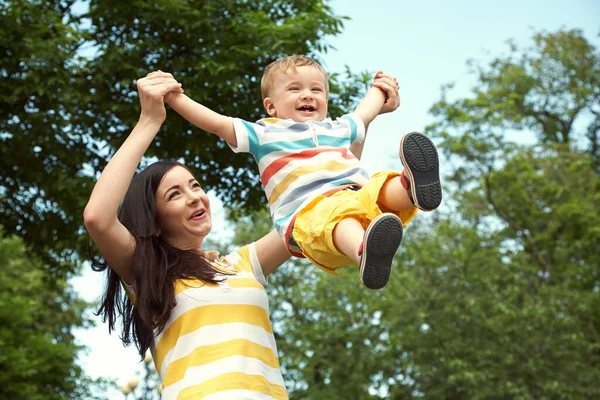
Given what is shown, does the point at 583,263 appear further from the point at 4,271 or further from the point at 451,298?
the point at 4,271

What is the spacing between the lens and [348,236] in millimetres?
2721

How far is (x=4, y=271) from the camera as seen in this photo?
18703mm

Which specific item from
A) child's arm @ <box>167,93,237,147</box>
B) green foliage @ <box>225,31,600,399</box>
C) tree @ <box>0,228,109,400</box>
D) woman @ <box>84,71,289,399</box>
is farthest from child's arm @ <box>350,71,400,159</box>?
green foliage @ <box>225,31,600,399</box>

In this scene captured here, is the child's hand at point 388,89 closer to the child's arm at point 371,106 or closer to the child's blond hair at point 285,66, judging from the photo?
the child's arm at point 371,106

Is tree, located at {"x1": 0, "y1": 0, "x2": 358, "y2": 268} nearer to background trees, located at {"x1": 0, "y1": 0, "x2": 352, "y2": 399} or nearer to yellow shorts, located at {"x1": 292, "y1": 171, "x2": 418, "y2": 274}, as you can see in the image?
background trees, located at {"x1": 0, "y1": 0, "x2": 352, "y2": 399}

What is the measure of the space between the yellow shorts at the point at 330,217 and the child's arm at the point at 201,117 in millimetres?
415

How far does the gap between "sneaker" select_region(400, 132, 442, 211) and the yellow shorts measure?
0.51ft

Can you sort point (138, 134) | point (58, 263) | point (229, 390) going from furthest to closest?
point (58, 263) < point (138, 134) < point (229, 390)

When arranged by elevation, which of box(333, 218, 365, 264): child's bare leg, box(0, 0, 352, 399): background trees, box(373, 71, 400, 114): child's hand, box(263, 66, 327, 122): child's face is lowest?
box(333, 218, 365, 264): child's bare leg

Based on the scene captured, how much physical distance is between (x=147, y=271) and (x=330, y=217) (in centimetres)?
63

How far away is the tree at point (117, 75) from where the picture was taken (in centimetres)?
896

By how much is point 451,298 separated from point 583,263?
4.67 meters

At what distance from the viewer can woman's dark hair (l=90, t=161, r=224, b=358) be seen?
9.02 ft

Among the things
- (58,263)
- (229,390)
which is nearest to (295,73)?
(229,390)
